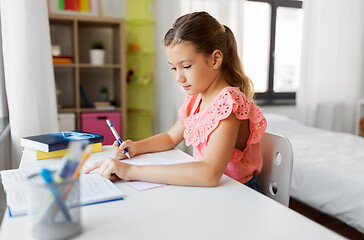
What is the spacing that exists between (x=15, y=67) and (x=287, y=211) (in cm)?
A: 135

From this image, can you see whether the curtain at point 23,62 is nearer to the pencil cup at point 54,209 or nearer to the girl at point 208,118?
the girl at point 208,118

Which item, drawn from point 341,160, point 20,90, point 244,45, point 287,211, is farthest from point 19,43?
point 244,45

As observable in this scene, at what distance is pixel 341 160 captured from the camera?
204 cm

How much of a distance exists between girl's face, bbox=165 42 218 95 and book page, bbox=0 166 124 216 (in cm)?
40

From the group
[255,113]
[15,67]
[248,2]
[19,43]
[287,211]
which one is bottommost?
[287,211]

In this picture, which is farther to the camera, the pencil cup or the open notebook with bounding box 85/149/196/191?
the open notebook with bounding box 85/149/196/191

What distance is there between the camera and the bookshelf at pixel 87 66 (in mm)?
2678

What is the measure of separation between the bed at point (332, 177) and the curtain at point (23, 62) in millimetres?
1491

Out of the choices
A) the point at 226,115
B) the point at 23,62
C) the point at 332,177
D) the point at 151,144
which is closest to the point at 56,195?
the point at 226,115

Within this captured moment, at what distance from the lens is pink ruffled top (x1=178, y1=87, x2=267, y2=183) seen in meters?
0.96

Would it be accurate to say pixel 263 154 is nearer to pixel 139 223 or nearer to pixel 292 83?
pixel 139 223

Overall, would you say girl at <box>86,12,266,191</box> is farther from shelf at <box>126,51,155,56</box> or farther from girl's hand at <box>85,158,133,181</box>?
shelf at <box>126,51,155,56</box>

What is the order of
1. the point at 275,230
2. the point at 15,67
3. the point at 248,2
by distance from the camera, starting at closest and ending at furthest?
the point at 275,230 → the point at 15,67 → the point at 248,2

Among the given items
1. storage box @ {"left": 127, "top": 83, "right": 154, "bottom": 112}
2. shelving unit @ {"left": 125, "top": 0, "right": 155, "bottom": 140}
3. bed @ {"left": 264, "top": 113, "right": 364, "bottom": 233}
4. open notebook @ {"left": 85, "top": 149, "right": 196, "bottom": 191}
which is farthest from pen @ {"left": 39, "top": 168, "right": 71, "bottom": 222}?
storage box @ {"left": 127, "top": 83, "right": 154, "bottom": 112}
